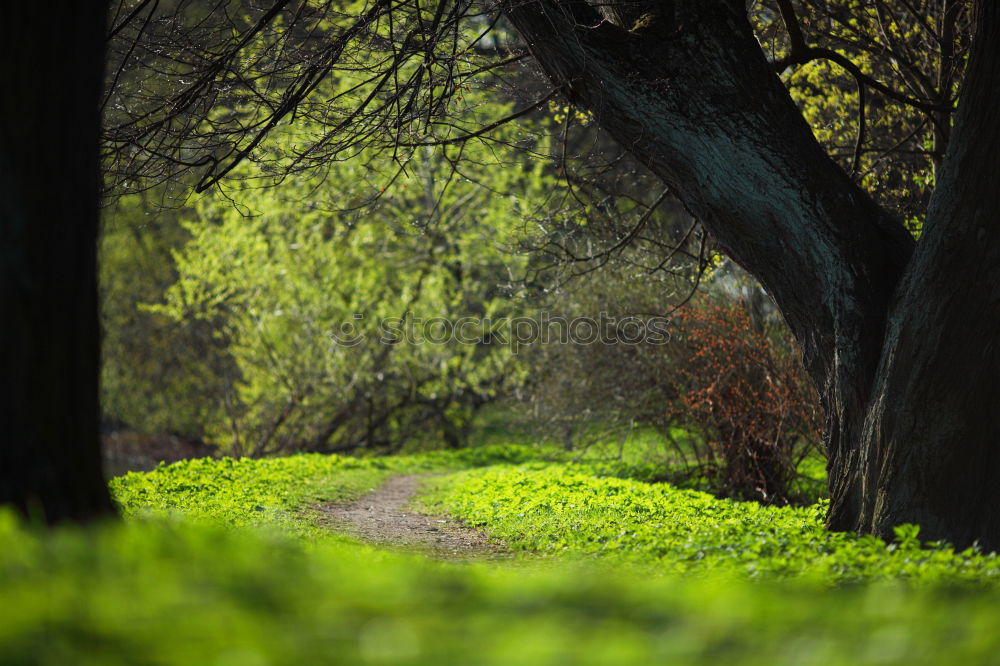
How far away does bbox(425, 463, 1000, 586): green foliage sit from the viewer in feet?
18.1

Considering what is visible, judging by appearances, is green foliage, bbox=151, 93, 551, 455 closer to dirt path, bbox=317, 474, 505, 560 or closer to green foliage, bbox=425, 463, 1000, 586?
green foliage, bbox=425, 463, 1000, 586

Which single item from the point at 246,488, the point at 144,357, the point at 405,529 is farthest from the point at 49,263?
the point at 144,357

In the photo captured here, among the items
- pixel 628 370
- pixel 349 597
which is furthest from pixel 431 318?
pixel 349 597

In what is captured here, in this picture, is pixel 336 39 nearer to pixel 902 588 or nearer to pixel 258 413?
pixel 902 588

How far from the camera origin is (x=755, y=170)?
286 inches

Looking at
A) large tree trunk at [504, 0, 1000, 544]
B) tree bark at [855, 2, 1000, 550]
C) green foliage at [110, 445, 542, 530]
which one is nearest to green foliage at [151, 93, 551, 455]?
green foliage at [110, 445, 542, 530]

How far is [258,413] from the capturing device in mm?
→ 21750

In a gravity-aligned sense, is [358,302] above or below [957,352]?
above

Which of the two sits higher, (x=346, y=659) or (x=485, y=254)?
(x=485, y=254)

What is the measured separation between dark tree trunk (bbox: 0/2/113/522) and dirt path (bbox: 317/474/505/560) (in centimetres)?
423

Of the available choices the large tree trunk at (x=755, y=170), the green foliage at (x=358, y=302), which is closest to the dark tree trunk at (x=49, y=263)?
the large tree trunk at (x=755, y=170)

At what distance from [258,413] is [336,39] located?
574 inches

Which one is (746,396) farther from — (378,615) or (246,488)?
(378,615)

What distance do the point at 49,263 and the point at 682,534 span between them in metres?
5.32
